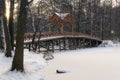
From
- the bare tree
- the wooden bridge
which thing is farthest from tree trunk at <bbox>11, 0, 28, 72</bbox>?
the wooden bridge

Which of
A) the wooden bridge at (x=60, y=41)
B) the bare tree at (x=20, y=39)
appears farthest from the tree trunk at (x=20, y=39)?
the wooden bridge at (x=60, y=41)

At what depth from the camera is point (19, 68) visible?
18.7 meters

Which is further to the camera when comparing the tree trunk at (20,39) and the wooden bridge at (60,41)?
the wooden bridge at (60,41)

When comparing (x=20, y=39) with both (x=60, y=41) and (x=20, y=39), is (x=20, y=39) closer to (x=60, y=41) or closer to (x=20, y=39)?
(x=20, y=39)

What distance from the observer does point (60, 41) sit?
56312mm

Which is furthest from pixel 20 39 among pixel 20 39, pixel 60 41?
pixel 60 41

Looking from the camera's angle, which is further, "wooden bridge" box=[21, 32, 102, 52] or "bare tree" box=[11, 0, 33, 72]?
"wooden bridge" box=[21, 32, 102, 52]

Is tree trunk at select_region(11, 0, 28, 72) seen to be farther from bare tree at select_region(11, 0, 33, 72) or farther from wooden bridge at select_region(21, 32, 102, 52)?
wooden bridge at select_region(21, 32, 102, 52)

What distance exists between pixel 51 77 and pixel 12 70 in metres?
2.73

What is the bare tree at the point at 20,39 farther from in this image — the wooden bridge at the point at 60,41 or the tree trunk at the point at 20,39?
the wooden bridge at the point at 60,41

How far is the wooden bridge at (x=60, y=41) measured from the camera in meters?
46.2

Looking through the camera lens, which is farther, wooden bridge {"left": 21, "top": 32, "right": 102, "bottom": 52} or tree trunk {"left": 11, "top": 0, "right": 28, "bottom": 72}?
wooden bridge {"left": 21, "top": 32, "right": 102, "bottom": 52}

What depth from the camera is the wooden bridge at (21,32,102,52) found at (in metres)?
46.2

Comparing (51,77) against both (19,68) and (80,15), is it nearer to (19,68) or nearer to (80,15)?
(19,68)
